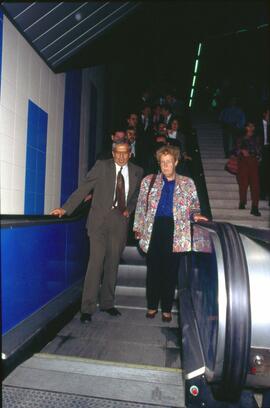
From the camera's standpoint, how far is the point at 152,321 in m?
3.27

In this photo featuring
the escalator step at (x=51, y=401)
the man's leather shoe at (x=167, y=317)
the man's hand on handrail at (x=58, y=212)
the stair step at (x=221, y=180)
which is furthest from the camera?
the stair step at (x=221, y=180)

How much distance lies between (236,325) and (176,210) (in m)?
1.48

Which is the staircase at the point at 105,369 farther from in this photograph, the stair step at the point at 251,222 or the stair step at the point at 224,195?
the stair step at the point at 224,195

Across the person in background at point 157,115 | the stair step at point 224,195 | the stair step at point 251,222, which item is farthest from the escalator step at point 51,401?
the person in background at point 157,115

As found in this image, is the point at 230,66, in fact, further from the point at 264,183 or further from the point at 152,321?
the point at 152,321

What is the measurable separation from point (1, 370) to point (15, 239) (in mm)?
762

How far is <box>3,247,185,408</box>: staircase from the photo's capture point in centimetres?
206

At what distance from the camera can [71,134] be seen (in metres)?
4.95

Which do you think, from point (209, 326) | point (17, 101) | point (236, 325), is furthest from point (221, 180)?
point (236, 325)

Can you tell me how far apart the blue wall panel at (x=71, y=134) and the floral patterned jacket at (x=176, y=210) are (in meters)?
1.65

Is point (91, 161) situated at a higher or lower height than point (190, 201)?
higher

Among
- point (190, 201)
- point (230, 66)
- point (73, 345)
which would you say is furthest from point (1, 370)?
point (230, 66)

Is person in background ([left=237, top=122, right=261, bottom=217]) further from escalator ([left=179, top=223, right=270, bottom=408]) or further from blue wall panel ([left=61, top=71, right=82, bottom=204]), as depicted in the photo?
escalator ([left=179, top=223, right=270, bottom=408])

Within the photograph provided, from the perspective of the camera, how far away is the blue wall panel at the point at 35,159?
11.4 feet
